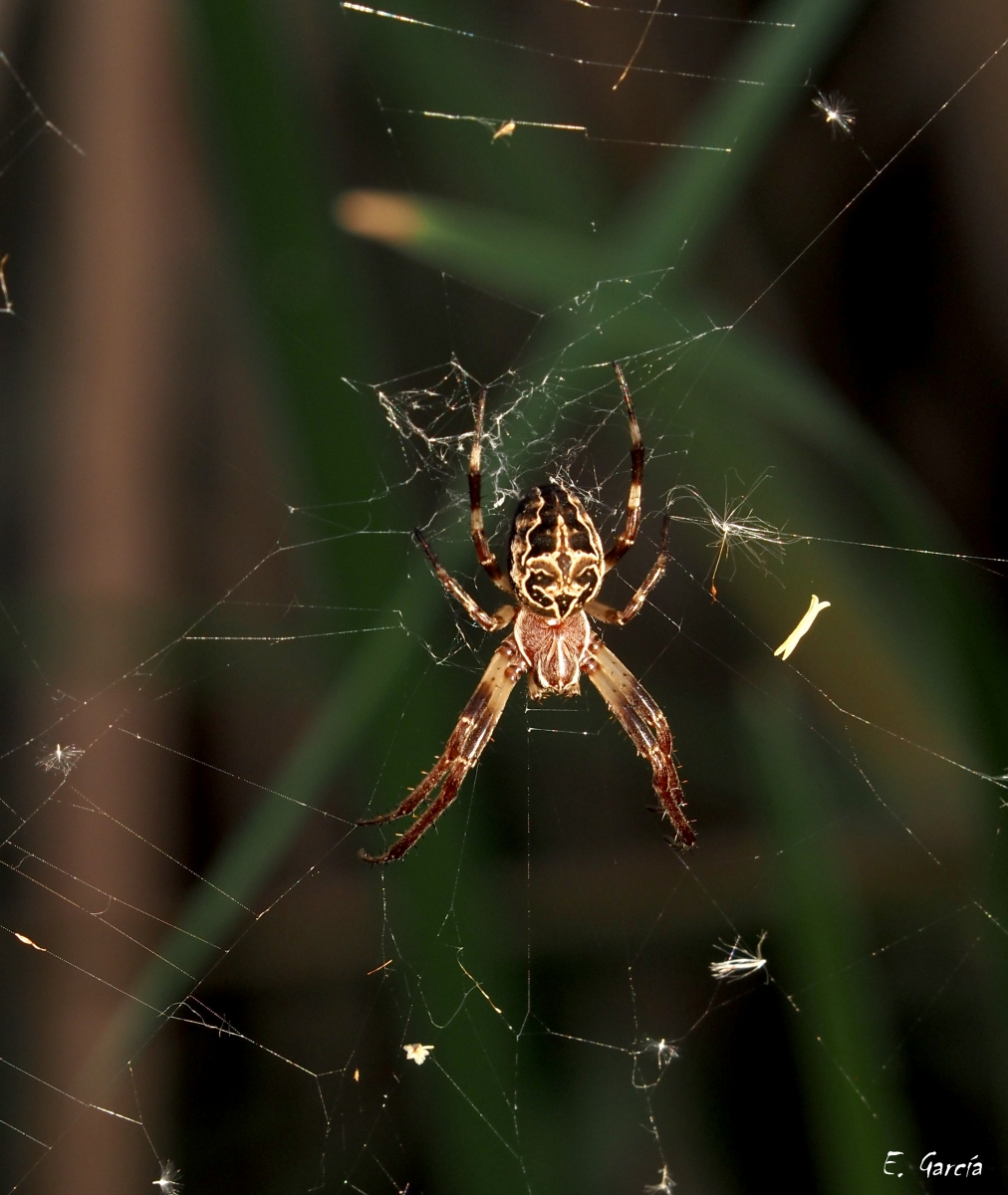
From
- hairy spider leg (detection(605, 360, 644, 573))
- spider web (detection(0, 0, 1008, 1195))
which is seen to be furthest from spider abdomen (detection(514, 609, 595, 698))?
hairy spider leg (detection(605, 360, 644, 573))

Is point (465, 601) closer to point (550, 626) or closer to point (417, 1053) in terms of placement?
point (550, 626)

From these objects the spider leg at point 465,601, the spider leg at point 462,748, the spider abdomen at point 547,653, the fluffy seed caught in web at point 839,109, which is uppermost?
the fluffy seed caught in web at point 839,109

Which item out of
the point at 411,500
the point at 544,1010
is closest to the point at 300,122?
the point at 411,500

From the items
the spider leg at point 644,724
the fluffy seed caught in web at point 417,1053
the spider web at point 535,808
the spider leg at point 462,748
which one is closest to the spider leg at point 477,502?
the spider web at point 535,808

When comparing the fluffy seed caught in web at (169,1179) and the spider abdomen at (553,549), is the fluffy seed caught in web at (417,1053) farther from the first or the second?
the spider abdomen at (553,549)

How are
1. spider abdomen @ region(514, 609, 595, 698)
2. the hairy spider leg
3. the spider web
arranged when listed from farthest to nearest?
1. spider abdomen @ region(514, 609, 595, 698)
2. the hairy spider leg
3. the spider web

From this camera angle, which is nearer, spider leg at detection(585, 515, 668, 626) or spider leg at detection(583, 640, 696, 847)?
spider leg at detection(585, 515, 668, 626)

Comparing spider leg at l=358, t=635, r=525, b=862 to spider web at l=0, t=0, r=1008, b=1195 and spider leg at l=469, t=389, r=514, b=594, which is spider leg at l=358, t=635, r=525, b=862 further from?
spider leg at l=469, t=389, r=514, b=594

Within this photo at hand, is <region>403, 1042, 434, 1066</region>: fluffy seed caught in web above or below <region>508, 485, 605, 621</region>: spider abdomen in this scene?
below
